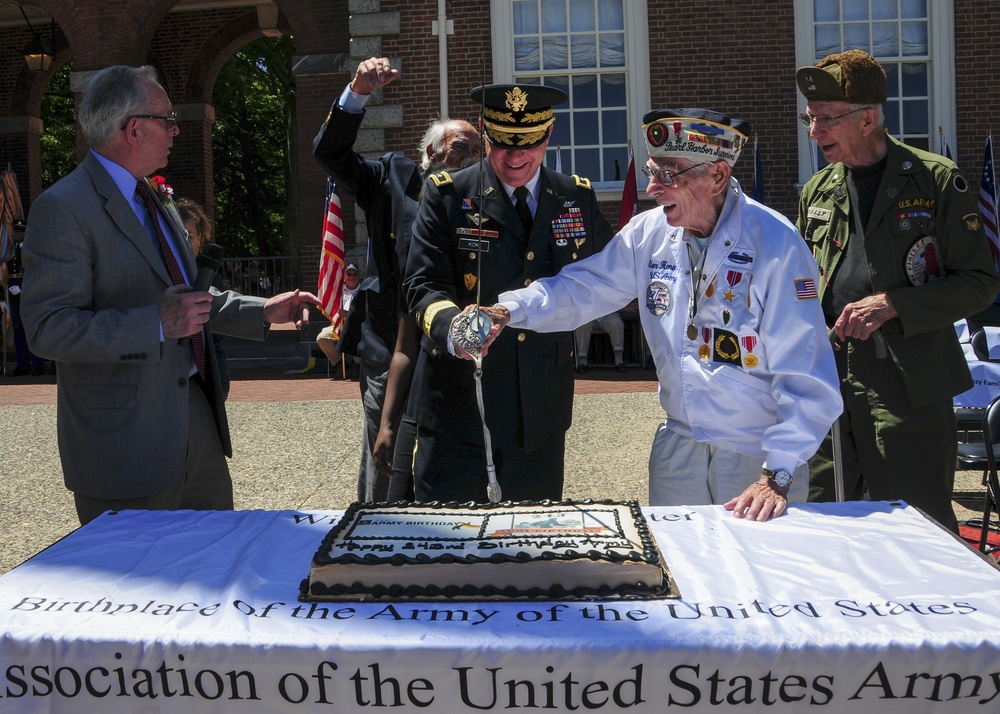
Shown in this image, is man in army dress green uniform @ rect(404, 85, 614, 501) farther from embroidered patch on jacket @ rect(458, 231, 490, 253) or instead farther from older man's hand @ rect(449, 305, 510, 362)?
older man's hand @ rect(449, 305, 510, 362)

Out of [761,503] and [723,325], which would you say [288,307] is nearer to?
[723,325]

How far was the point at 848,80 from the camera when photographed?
3621mm

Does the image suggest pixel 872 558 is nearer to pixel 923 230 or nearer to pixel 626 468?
pixel 923 230

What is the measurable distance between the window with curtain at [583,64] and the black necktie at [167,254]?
10.6 meters

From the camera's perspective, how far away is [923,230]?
3.61m

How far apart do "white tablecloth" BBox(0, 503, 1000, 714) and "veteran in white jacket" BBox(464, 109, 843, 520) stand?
0.64m

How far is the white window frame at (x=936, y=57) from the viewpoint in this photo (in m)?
13.4

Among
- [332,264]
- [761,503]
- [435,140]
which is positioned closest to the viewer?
[761,503]

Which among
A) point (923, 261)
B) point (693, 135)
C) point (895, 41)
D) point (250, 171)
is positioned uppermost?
point (250, 171)

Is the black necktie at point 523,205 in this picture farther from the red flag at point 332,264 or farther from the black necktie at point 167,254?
the red flag at point 332,264

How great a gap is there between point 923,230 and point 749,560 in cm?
190

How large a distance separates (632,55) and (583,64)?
2.17 feet

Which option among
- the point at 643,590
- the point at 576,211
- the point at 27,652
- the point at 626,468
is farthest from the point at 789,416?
the point at 626,468

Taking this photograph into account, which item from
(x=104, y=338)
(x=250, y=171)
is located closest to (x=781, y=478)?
(x=104, y=338)
